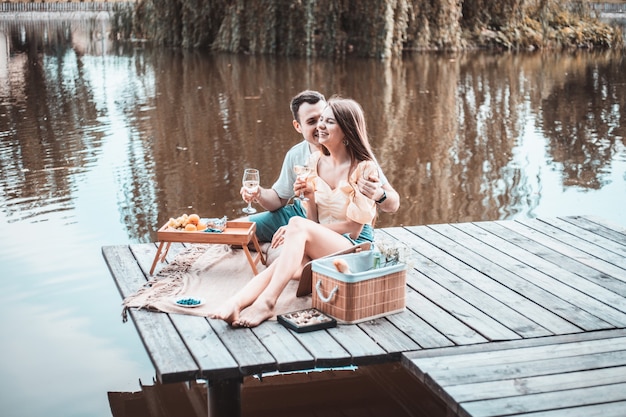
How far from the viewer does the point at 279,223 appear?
5910 millimetres

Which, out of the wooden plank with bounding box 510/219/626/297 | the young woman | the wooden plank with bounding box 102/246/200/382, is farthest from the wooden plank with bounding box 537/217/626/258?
the wooden plank with bounding box 102/246/200/382

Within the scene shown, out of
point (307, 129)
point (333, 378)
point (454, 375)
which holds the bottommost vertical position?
point (333, 378)

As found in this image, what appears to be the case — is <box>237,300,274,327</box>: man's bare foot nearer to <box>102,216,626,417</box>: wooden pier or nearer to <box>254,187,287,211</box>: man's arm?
<box>102,216,626,417</box>: wooden pier

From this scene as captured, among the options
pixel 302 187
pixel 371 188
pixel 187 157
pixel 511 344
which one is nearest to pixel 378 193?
pixel 371 188

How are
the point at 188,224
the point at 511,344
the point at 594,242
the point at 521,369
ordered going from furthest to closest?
1. the point at 594,242
2. the point at 188,224
3. the point at 511,344
4. the point at 521,369

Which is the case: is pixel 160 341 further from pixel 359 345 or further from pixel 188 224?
pixel 188 224

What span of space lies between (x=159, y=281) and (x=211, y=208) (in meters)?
3.45

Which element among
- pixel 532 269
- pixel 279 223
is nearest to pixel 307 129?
pixel 279 223

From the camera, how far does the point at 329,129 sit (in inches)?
200

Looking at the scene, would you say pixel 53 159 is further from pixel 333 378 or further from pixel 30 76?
pixel 30 76

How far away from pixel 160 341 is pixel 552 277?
254 centimetres

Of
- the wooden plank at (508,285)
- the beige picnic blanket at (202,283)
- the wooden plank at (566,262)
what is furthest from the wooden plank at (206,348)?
the wooden plank at (566,262)

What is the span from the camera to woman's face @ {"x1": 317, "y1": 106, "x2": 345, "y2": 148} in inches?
199

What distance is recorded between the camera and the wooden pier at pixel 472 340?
3918 millimetres
